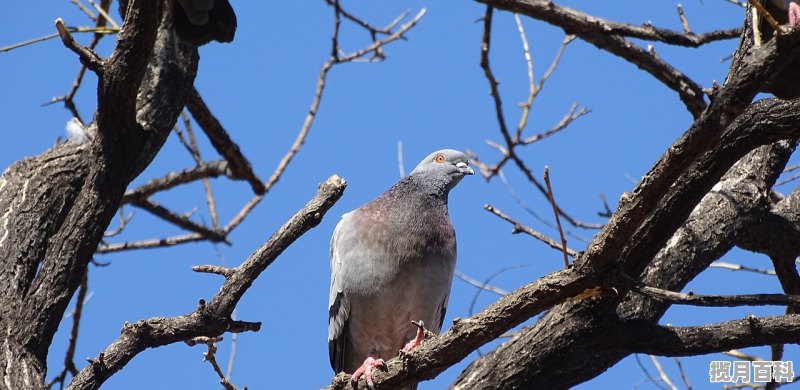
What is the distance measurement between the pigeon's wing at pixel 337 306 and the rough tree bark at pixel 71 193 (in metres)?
1.26

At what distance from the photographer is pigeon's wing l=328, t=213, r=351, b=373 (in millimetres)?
5344

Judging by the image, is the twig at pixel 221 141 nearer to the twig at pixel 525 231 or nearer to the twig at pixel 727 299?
the twig at pixel 525 231

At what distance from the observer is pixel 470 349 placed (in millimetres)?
3617

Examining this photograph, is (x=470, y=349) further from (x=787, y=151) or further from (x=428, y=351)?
(x=787, y=151)

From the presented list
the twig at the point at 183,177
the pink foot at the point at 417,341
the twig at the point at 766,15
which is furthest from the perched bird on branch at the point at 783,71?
the twig at the point at 183,177

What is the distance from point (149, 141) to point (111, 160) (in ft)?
0.90

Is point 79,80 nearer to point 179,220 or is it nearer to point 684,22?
point 179,220

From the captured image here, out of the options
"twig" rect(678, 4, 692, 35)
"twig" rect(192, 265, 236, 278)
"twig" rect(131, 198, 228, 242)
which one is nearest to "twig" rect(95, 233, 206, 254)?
"twig" rect(131, 198, 228, 242)

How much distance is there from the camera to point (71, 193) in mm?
4504

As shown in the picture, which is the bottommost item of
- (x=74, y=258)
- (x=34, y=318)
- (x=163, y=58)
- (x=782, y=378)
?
(x=782, y=378)

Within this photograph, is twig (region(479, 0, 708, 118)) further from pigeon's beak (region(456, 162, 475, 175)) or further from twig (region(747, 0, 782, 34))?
twig (region(747, 0, 782, 34))

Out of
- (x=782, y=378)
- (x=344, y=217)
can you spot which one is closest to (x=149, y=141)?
(x=344, y=217)

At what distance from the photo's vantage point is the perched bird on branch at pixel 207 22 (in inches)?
154

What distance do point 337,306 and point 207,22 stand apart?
2118mm
